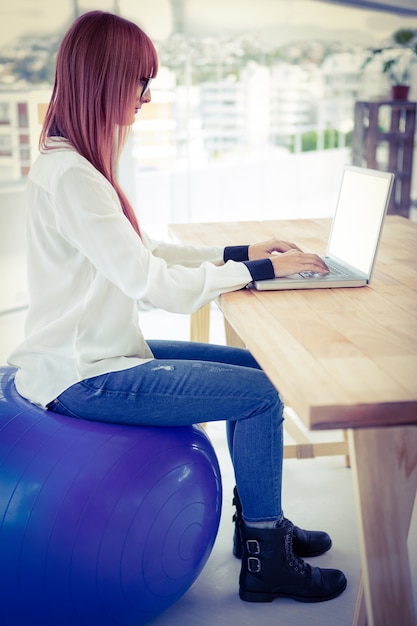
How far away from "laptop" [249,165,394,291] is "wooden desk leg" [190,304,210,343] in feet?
2.37

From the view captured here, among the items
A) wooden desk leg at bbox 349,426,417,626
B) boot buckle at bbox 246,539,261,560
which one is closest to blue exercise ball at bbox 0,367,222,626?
boot buckle at bbox 246,539,261,560

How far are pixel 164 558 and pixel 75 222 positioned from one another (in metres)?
0.69

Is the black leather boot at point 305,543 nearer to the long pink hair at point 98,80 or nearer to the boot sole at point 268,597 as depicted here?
the boot sole at point 268,597

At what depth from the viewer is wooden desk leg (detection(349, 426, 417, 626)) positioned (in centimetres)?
122

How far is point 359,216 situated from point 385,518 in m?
0.84

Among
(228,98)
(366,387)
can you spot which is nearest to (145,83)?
(366,387)

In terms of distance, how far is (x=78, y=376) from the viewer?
1.59 metres

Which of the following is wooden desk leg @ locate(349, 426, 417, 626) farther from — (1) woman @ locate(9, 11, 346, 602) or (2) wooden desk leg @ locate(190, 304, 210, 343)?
(2) wooden desk leg @ locate(190, 304, 210, 343)

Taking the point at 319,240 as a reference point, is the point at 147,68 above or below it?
above

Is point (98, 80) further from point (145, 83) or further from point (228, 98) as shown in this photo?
point (228, 98)

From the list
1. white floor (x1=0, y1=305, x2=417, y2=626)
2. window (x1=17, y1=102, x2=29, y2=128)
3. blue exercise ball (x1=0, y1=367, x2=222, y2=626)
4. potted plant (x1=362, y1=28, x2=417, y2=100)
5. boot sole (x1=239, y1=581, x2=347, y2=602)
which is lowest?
white floor (x1=0, y1=305, x2=417, y2=626)

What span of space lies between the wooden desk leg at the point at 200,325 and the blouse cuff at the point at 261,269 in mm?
928

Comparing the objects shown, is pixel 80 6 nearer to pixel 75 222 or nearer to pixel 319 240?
pixel 319 240

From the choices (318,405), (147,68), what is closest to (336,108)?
(147,68)
